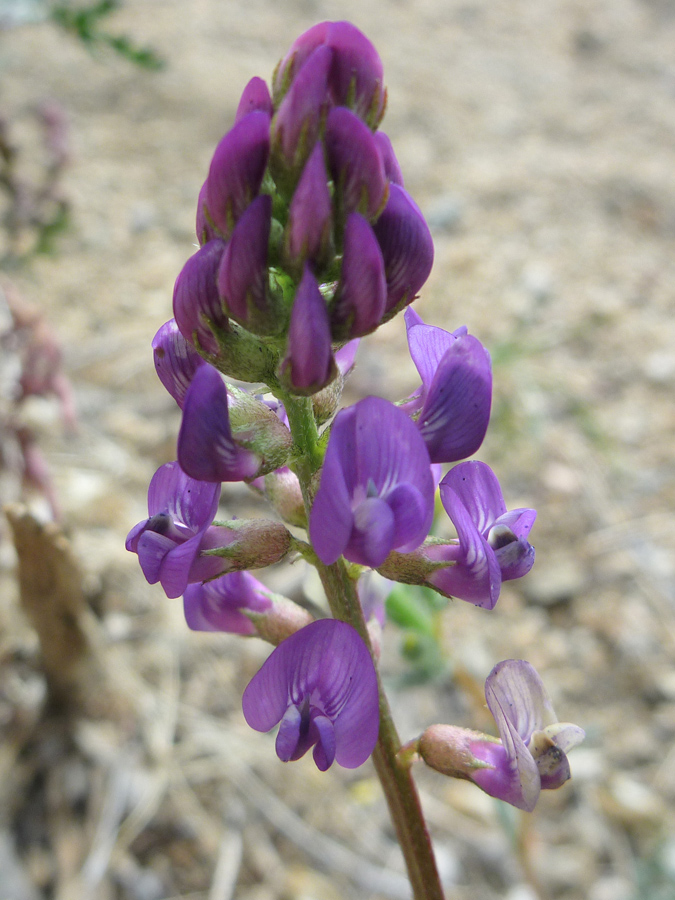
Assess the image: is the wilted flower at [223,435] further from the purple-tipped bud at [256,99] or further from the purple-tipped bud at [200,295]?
the purple-tipped bud at [256,99]

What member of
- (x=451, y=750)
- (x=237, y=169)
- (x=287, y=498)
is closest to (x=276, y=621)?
(x=287, y=498)

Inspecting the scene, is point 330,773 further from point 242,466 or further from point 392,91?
point 392,91

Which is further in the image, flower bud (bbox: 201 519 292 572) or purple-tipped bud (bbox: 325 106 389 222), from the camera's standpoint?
flower bud (bbox: 201 519 292 572)

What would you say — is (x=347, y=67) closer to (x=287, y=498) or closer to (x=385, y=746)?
(x=287, y=498)

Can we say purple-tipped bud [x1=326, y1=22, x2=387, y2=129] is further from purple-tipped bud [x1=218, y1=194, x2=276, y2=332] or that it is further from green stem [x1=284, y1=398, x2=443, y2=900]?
green stem [x1=284, y1=398, x2=443, y2=900]

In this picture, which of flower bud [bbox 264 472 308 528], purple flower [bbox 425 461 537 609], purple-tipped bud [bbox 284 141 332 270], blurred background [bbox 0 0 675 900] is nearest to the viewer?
purple-tipped bud [bbox 284 141 332 270]

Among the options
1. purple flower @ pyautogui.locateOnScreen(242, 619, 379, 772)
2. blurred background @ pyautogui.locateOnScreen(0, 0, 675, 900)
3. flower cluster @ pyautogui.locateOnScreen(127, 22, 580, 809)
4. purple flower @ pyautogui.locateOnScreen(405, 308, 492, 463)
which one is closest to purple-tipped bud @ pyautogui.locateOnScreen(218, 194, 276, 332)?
flower cluster @ pyautogui.locateOnScreen(127, 22, 580, 809)

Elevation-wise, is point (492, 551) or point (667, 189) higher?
point (492, 551)

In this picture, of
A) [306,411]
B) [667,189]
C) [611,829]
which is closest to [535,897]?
[611,829]
